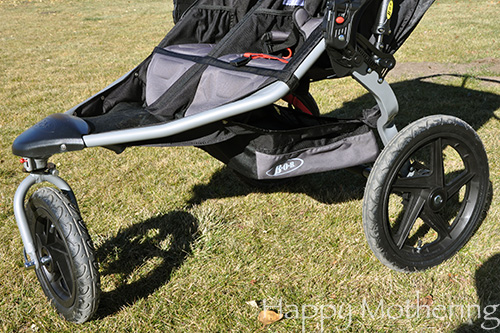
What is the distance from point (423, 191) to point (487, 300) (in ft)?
1.94

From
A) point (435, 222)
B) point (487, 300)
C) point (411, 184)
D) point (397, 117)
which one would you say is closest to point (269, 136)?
point (411, 184)

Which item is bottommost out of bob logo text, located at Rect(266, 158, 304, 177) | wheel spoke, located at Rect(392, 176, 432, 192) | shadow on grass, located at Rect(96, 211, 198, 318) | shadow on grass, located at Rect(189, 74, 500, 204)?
shadow on grass, located at Rect(189, 74, 500, 204)

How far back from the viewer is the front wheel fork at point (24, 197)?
1845 mm

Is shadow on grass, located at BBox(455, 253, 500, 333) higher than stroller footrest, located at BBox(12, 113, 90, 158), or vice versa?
stroller footrest, located at BBox(12, 113, 90, 158)

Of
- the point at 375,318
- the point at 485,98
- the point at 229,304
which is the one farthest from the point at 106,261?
the point at 485,98

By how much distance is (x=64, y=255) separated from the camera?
184 cm

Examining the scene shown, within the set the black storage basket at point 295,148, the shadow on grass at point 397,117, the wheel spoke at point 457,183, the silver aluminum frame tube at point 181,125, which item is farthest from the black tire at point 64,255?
the wheel spoke at point 457,183

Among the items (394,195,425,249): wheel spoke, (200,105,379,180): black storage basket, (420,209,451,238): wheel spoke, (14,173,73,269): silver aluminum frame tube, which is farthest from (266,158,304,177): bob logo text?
(14,173,73,269): silver aluminum frame tube

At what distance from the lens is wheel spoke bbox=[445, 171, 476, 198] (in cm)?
215

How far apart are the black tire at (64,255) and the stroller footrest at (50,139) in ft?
0.69

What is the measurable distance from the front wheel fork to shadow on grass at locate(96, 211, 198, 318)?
0.44 m

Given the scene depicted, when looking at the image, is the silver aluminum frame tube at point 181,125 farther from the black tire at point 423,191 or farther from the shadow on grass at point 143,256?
the shadow on grass at point 143,256

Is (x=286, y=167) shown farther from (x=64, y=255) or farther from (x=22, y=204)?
(x=22, y=204)

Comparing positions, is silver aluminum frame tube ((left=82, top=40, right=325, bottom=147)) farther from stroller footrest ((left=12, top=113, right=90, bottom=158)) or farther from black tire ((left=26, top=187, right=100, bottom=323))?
black tire ((left=26, top=187, right=100, bottom=323))
